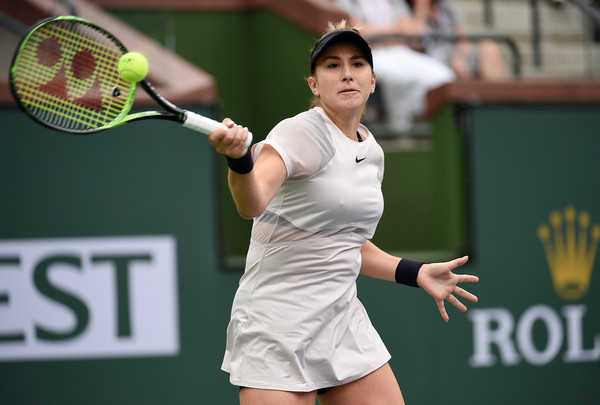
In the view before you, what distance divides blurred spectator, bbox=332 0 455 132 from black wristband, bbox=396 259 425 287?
326 centimetres

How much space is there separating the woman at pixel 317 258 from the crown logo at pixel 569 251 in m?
2.96

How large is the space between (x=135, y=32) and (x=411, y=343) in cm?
259

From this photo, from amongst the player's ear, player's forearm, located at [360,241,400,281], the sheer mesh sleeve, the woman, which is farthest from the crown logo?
the sheer mesh sleeve

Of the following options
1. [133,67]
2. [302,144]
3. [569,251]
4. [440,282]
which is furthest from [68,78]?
[569,251]

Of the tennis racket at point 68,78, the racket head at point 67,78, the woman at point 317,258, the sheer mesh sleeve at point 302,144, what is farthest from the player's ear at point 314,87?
the racket head at point 67,78

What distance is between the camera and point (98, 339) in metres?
5.08

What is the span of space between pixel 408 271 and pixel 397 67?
12.1ft

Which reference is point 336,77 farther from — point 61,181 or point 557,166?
point 557,166

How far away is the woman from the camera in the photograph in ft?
9.37

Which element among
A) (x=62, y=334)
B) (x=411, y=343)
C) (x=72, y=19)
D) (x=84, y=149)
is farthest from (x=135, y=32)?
(x=72, y=19)

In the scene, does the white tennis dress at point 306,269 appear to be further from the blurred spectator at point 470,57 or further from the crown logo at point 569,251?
the blurred spectator at point 470,57

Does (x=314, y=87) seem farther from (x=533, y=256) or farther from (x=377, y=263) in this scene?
(x=533, y=256)

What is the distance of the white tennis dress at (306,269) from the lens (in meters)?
2.86

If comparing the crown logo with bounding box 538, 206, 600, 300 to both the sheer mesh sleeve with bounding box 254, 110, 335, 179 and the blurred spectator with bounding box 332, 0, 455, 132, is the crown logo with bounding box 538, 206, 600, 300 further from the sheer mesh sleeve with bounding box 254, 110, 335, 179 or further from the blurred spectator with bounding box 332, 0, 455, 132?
the sheer mesh sleeve with bounding box 254, 110, 335, 179
